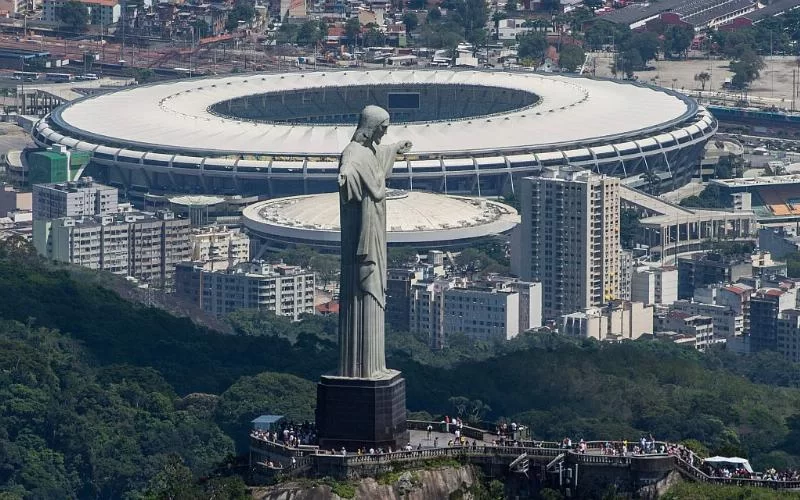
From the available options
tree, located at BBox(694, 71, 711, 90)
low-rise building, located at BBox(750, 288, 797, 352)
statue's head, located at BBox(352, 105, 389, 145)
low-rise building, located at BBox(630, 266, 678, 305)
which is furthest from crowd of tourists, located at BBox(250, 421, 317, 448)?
tree, located at BBox(694, 71, 711, 90)

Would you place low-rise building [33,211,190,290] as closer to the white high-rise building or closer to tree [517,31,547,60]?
the white high-rise building

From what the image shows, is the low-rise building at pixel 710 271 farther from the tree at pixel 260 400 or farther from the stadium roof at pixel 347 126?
the tree at pixel 260 400

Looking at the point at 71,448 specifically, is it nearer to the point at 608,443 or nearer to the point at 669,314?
the point at 608,443

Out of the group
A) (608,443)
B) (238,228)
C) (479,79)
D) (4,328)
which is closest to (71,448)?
(4,328)

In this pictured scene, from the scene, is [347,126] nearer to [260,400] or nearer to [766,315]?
[766,315]

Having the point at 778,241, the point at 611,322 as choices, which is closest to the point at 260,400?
the point at 611,322

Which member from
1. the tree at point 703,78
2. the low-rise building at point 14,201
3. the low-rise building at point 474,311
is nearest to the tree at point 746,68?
the tree at point 703,78
